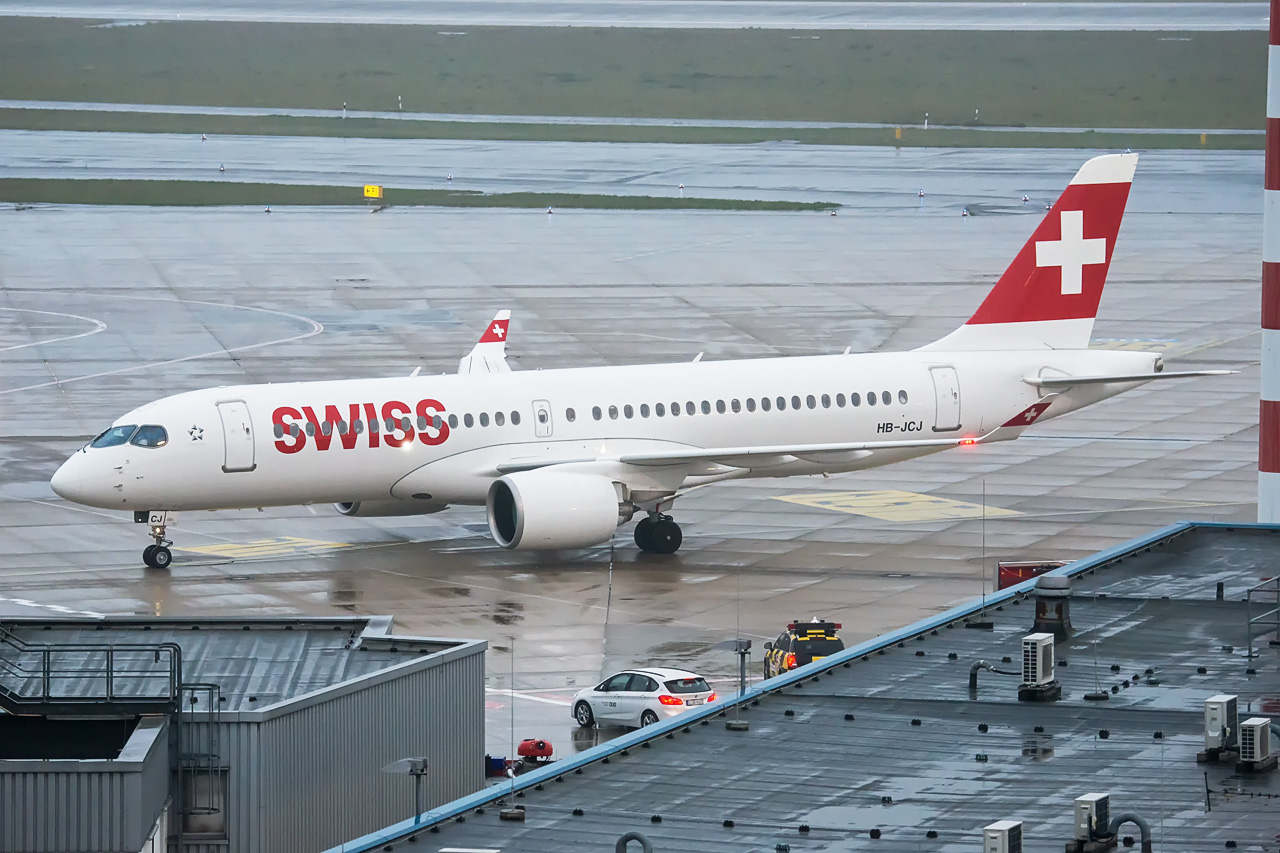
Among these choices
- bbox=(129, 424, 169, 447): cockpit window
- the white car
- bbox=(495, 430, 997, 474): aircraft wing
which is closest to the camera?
the white car

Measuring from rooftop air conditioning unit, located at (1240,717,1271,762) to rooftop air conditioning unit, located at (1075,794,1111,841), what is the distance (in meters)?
3.31

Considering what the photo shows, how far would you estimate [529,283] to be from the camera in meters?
93.3

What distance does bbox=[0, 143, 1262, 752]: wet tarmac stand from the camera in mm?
46656

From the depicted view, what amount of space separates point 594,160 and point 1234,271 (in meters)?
51.4

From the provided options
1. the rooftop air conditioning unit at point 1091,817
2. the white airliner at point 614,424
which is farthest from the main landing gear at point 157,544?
the rooftop air conditioning unit at point 1091,817

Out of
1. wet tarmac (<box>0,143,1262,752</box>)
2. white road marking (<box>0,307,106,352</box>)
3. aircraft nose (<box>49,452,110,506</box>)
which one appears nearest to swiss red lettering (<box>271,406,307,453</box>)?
wet tarmac (<box>0,143,1262,752</box>)

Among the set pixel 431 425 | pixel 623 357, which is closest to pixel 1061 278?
pixel 431 425

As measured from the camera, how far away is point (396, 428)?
1951 inches

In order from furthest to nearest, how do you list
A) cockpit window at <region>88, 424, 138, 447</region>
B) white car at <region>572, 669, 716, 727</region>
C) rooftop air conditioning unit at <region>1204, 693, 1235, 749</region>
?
cockpit window at <region>88, 424, 138, 447</region>
white car at <region>572, 669, 716, 727</region>
rooftop air conditioning unit at <region>1204, 693, 1235, 749</region>

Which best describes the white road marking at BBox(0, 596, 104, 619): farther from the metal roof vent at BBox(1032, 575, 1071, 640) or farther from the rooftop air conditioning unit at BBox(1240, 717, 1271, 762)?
the rooftop air conditioning unit at BBox(1240, 717, 1271, 762)

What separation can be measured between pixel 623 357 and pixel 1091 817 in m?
55.0

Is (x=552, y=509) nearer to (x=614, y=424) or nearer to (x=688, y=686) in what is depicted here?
(x=614, y=424)

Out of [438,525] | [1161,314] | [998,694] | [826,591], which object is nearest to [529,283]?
[1161,314]

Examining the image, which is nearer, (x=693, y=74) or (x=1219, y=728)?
(x=1219, y=728)
